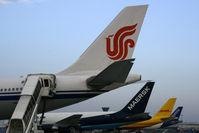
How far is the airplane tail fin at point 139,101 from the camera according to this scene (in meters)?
38.8

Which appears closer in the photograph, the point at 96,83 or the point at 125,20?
the point at 96,83

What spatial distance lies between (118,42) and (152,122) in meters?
29.9

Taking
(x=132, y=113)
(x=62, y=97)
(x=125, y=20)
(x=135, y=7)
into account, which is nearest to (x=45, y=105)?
(x=62, y=97)

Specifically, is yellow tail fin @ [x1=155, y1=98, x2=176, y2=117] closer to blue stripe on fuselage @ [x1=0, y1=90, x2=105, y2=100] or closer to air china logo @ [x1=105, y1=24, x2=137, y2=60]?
air china logo @ [x1=105, y1=24, x2=137, y2=60]

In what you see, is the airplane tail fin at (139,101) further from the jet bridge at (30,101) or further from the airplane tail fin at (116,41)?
the jet bridge at (30,101)

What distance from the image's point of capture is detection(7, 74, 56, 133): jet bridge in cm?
1282

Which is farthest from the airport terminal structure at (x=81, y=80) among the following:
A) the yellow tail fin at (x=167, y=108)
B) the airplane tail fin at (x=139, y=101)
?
the yellow tail fin at (x=167, y=108)

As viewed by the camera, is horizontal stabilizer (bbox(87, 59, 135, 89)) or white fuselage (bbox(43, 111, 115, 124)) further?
white fuselage (bbox(43, 111, 115, 124))

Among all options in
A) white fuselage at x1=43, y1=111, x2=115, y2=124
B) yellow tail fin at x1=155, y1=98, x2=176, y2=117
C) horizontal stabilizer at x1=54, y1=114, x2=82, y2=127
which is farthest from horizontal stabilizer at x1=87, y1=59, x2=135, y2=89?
yellow tail fin at x1=155, y1=98, x2=176, y2=117

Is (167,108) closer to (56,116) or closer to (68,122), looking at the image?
(56,116)

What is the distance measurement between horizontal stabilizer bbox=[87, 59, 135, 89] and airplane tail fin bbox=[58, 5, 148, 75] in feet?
5.15

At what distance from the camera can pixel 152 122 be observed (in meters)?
43.0

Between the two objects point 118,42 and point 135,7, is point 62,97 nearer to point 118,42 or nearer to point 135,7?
point 118,42

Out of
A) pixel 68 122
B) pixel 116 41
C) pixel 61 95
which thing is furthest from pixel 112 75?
pixel 68 122
